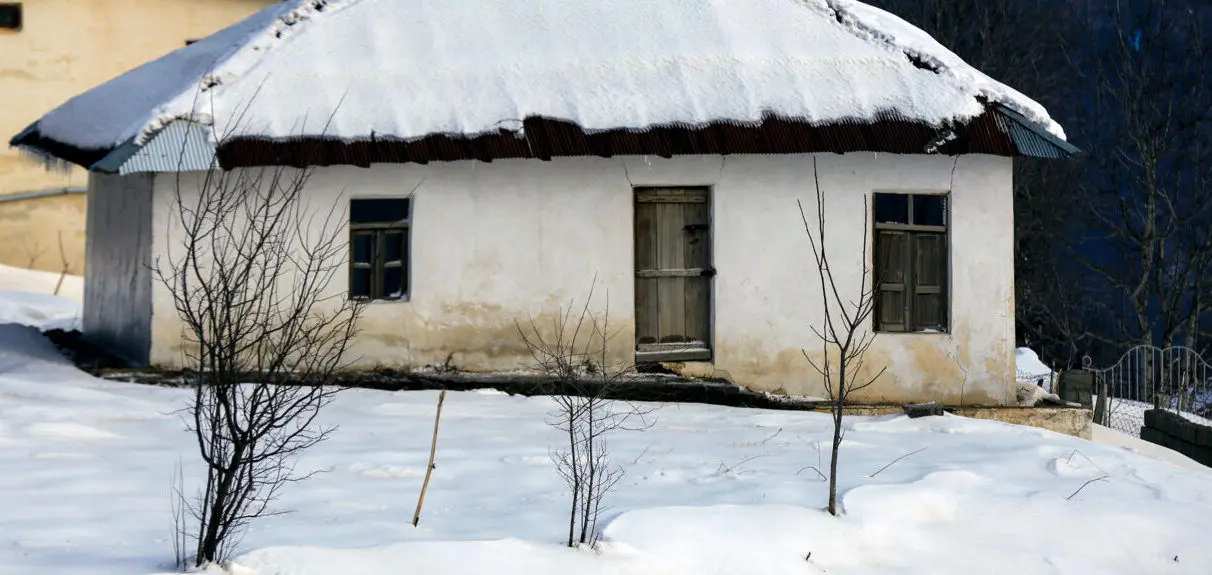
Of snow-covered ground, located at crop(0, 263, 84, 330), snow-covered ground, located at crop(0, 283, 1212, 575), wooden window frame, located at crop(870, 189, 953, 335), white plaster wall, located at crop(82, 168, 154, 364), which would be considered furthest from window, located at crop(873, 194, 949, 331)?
snow-covered ground, located at crop(0, 263, 84, 330)

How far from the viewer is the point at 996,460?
8.30 m

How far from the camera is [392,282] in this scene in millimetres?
10789

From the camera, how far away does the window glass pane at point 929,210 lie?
10.8 meters

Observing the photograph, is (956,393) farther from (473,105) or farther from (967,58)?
(967,58)

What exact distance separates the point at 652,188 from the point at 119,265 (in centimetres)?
499

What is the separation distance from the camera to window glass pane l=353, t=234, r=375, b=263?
35.1 feet

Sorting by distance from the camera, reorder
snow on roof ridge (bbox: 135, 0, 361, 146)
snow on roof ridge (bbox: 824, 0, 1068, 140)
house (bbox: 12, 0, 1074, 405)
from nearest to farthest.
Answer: house (bbox: 12, 0, 1074, 405), snow on roof ridge (bbox: 135, 0, 361, 146), snow on roof ridge (bbox: 824, 0, 1068, 140)

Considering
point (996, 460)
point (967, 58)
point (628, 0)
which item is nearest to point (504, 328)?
point (628, 0)

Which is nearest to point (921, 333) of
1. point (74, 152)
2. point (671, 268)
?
point (671, 268)

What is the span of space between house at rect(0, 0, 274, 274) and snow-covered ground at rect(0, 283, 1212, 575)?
12.3 meters

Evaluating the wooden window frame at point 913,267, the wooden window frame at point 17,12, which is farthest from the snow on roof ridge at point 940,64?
the wooden window frame at point 17,12

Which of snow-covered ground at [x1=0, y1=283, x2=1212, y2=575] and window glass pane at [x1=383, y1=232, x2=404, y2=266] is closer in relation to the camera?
snow-covered ground at [x1=0, y1=283, x2=1212, y2=575]

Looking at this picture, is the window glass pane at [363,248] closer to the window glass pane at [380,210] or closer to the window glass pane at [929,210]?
the window glass pane at [380,210]

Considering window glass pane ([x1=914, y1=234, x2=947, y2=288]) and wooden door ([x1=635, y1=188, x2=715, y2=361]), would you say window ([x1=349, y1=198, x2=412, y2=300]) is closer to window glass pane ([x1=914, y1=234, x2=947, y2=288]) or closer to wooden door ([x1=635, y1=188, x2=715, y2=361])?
wooden door ([x1=635, y1=188, x2=715, y2=361])
